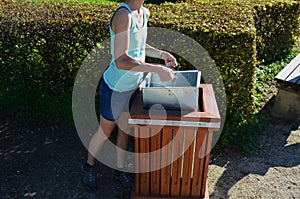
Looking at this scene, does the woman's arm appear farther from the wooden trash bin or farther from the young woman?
the wooden trash bin

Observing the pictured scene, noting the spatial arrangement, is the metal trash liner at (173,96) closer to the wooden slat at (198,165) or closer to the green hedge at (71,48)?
the wooden slat at (198,165)

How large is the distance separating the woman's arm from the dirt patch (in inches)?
51.3

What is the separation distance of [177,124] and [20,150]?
2.04 meters

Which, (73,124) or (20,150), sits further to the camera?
(73,124)

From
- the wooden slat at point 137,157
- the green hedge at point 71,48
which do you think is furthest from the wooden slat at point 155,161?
the green hedge at point 71,48

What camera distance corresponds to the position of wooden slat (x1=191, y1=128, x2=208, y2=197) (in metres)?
2.79

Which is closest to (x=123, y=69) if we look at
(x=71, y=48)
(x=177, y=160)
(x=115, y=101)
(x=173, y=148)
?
(x=115, y=101)

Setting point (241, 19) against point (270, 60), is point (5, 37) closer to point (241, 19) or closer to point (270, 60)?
point (241, 19)

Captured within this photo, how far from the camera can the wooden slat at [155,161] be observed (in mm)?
2841

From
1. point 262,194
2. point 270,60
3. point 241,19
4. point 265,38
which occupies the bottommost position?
Result: point 262,194

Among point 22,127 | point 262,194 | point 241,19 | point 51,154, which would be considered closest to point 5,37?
point 22,127

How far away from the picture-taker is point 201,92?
308cm

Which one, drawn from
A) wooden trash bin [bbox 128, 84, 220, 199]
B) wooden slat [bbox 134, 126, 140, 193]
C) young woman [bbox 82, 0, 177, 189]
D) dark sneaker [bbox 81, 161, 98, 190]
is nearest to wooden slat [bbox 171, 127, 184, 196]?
wooden trash bin [bbox 128, 84, 220, 199]

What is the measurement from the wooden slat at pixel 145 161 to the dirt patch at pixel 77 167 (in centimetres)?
31
